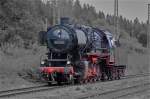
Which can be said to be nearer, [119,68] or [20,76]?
[20,76]

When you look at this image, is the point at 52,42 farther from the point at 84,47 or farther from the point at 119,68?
the point at 119,68

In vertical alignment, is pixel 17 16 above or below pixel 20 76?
above

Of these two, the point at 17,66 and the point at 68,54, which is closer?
the point at 68,54

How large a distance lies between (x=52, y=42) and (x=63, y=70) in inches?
82.3

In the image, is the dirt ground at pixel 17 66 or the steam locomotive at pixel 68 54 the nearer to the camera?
the dirt ground at pixel 17 66

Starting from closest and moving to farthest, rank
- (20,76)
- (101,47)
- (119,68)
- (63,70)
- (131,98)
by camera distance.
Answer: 1. (131,98)
2. (63,70)
3. (20,76)
4. (101,47)
5. (119,68)

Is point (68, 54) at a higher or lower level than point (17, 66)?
higher

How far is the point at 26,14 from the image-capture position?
44438 millimetres

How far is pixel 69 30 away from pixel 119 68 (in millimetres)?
9471

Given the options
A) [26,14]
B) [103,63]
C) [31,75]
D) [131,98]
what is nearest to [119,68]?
[103,63]

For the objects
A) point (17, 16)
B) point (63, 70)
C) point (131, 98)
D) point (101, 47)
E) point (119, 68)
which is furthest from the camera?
point (17, 16)

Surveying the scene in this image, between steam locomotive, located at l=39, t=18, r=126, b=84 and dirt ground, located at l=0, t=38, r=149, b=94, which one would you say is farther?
steam locomotive, located at l=39, t=18, r=126, b=84

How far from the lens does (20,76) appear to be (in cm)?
2772

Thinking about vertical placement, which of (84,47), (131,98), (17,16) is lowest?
(131,98)
